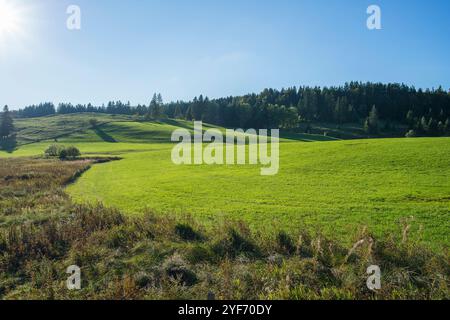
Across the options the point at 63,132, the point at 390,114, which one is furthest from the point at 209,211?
the point at 390,114

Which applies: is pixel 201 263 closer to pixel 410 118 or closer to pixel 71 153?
pixel 71 153

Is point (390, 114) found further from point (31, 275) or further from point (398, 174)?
point (31, 275)

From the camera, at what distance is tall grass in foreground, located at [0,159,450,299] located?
9102mm

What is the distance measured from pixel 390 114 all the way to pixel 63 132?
16507 centimetres

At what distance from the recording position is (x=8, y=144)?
112m

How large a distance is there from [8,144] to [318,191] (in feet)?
412

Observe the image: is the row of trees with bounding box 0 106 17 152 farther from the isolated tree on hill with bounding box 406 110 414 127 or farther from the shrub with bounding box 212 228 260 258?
the isolated tree on hill with bounding box 406 110 414 127

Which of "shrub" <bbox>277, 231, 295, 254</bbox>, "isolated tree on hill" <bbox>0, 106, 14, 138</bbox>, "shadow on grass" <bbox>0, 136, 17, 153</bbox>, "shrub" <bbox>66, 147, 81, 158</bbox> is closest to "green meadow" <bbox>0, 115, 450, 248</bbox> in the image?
"shrub" <bbox>277, 231, 295, 254</bbox>

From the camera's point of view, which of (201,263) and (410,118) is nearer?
(201,263)

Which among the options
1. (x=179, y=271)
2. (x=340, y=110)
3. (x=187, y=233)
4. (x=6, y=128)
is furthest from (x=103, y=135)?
(x=179, y=271)

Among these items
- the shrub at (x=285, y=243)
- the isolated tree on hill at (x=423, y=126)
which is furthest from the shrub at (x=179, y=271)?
the isolated tree on hill at (x=423, y=126)

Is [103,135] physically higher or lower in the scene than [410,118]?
lower

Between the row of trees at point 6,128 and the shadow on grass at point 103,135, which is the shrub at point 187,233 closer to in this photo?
the shadow on grass at point 103,135

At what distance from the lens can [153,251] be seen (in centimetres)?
1209
